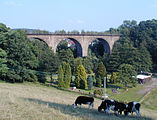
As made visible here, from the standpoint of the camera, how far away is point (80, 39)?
2106 inches

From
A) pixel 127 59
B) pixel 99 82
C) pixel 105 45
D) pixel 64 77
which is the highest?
pixel 105 45

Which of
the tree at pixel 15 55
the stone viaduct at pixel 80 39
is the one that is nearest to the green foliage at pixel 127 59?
the stone viaduct at pixel 80 39

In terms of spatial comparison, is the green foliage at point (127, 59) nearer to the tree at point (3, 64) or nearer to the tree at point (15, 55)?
the tree at point (15, 55)

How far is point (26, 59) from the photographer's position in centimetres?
2791

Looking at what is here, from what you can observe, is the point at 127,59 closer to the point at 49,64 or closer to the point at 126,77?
the point at 126,77

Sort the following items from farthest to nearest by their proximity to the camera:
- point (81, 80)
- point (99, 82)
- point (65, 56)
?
point (65, 56), point (99, 82), point (81, 80)

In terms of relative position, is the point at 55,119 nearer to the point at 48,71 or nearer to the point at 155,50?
the point at 48,71

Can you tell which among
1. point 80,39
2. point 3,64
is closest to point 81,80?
point 3,64

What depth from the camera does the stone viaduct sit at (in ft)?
157

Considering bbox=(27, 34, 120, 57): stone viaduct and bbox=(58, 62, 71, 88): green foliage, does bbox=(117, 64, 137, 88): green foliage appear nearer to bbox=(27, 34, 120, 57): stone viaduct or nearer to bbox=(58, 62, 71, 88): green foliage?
bbox=(58, 62, 71, 88): green foliage

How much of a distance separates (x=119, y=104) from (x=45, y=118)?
4357mm

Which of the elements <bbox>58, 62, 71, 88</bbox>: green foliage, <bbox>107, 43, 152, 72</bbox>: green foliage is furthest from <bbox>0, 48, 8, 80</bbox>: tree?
<bbox>107, 43, 152, 72</bbox>: green foliage

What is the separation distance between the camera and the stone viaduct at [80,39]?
4781 cm

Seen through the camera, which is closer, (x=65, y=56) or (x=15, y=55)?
(x=15, y=55)
